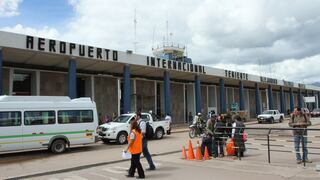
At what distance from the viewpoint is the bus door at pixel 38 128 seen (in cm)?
1595

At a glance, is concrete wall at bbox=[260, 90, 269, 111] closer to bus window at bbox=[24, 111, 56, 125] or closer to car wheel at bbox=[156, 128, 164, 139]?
car wheel at bbox=[156, 128, 164, 139]

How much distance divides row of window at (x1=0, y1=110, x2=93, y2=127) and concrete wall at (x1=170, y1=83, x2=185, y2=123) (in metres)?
27.4

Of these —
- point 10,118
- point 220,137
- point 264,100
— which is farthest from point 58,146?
point 264,100

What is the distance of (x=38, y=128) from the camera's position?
16.3m

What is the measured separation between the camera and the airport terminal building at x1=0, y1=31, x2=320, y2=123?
25.3 m

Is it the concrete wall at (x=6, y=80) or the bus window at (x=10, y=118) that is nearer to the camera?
the bus window at (x=10, y=118)

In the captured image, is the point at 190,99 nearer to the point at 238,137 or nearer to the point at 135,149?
the point at 238,137

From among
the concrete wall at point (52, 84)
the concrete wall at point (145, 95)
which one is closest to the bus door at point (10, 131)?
the concrete wall at point (52, 84)

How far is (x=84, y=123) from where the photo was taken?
58.3ft

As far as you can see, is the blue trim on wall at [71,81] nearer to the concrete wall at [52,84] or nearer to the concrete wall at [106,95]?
the concrete wall at [52,84]

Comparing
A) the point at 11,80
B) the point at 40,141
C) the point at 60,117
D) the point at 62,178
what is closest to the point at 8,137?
the point at 40,141

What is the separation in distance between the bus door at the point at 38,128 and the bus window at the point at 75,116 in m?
0.40

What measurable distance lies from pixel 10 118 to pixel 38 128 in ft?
4.31

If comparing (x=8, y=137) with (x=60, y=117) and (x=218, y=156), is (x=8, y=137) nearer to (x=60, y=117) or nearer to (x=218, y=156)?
(x=60, y=117)
